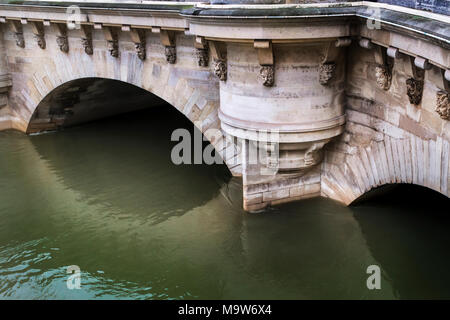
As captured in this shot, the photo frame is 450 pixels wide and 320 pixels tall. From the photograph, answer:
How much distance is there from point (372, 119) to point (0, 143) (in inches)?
389

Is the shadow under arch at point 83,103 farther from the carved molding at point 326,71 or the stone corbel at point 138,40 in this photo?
the carved molding at point 326,71

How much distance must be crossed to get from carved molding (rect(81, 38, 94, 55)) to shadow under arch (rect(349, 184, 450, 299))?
6.31 metres

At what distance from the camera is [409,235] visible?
695 centimetres

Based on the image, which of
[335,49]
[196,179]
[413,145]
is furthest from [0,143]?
[413,145]

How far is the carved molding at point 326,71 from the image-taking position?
6461 millimetres

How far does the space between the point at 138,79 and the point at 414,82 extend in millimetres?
5661

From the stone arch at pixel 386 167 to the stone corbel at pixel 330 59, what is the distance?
43.2 inches

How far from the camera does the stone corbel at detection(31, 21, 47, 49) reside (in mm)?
11008

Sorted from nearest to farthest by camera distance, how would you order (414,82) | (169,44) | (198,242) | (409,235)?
(414,82) < (409,235) < (198,242) < (169,44)

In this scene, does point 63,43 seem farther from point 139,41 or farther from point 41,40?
point 139,41

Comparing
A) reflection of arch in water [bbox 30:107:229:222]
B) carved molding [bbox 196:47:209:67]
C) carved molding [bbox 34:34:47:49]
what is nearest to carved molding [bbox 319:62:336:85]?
carved molding [bbox 196:47:209:67]

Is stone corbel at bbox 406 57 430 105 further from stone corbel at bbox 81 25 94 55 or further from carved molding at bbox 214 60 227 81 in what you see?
stone corbel at bbox 81 25 94 55

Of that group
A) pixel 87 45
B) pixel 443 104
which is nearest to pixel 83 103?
pixel 87 45

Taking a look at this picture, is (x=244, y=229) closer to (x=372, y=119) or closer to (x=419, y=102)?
(x=372, y=119)
